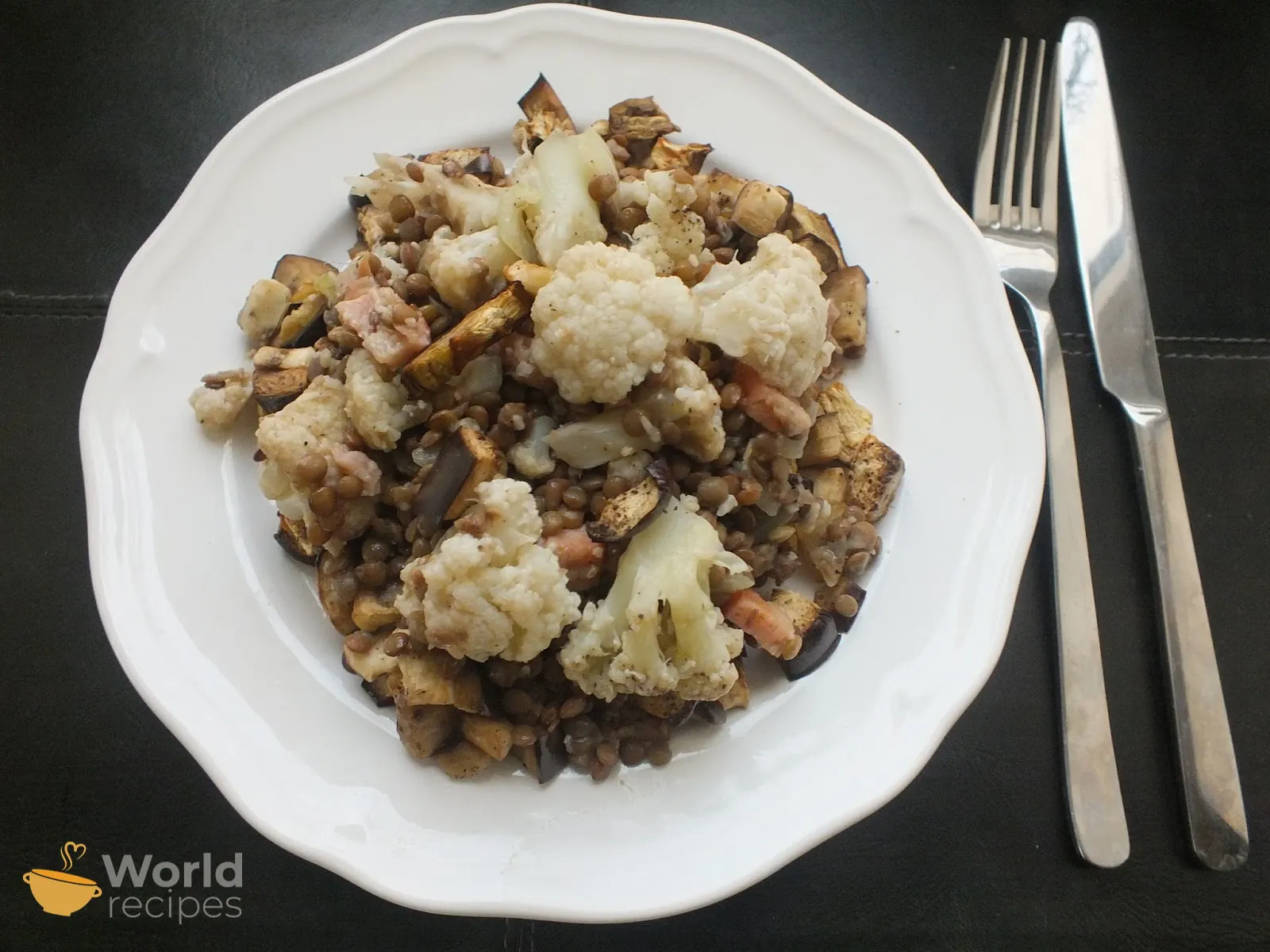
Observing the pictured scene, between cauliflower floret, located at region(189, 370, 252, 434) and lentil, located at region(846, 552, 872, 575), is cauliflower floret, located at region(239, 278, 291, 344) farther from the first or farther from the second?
lentil, located at region(846, 552, 872, 575)

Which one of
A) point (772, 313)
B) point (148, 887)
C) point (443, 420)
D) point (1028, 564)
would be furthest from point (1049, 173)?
point (148, 887)

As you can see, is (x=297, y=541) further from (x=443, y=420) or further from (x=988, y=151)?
(x=988, y=151)

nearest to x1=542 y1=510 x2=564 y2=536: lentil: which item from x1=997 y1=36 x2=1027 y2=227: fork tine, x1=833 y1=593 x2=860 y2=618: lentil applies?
x1=833 y1=593 x2=860 y2=618: lentil

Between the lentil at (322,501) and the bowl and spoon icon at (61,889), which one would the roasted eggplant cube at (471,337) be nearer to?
the lentil at (322,501)

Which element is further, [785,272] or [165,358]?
[165,358]

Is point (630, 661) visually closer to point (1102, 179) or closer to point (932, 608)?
point (932, 608)

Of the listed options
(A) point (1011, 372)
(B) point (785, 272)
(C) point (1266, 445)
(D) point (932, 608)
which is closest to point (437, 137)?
(B) point (785, 272)
